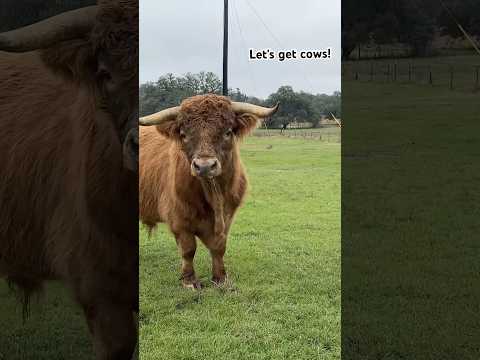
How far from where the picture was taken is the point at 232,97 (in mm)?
3100

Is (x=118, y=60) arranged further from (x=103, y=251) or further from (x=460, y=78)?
(x=460, y=78)

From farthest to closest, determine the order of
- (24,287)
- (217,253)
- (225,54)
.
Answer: (24,287) < (217,253) < (225,54)

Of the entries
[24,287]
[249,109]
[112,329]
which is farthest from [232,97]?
[24,287]

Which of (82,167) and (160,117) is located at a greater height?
(160,117)

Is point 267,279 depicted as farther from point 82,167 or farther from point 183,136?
point 82,167

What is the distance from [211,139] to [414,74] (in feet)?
5.35

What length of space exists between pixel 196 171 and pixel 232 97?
0.39 metres

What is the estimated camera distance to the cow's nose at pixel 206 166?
3096mm

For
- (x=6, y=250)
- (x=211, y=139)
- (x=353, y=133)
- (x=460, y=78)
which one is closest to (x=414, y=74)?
(x=460, y=78)

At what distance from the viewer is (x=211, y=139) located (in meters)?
3.09

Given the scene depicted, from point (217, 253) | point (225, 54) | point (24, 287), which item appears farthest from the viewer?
point (24, 287)

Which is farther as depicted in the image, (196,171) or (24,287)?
(24,287)

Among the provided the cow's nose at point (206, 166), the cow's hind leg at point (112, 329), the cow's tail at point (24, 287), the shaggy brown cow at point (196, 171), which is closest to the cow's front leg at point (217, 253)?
the shaggy brown cow at point (196, 171)

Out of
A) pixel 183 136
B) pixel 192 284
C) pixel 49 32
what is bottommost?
pixel 192 284
